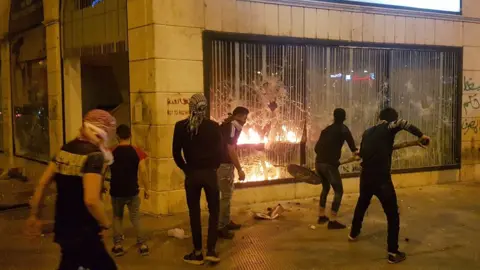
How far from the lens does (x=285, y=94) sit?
909cm

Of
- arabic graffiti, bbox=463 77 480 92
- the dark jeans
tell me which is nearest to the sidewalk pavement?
the dark jeans

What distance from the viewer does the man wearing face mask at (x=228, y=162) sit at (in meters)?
6.46

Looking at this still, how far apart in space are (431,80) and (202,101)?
666 cm

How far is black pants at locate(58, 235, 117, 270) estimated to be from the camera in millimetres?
3480

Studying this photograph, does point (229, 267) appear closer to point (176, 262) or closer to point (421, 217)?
point (176, 262)

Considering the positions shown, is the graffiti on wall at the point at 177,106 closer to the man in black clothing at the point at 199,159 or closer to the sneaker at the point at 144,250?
the man in black clothing at the point at 199,159

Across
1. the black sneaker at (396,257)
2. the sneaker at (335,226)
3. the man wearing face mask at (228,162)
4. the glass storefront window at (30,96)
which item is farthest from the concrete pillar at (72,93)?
the black sneaker at (396,257)

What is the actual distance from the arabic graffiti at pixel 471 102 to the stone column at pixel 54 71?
8.14 meters

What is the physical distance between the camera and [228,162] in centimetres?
655

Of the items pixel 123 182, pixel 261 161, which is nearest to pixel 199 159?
pixel 123 182

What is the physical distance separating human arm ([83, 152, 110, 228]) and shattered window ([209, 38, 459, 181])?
4985 mm

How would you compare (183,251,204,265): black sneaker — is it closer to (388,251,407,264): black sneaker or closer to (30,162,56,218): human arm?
(388,251,407,264): black sneaker

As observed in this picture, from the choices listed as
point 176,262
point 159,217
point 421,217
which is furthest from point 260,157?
point 176,262

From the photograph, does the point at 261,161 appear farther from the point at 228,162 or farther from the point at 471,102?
the point at 471,102
